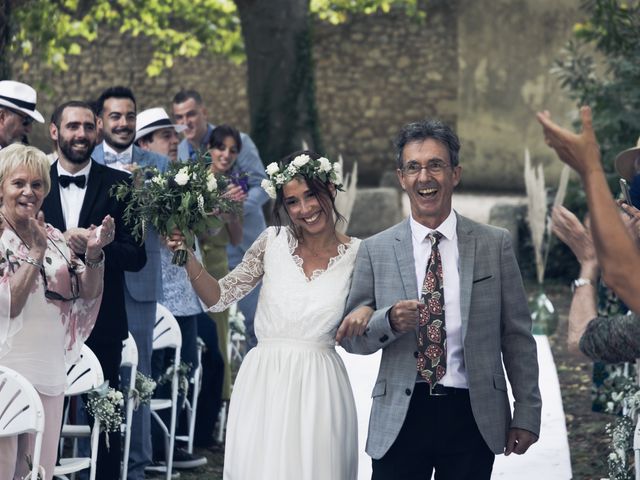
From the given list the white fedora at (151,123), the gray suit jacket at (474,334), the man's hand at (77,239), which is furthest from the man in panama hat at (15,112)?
the gray suit jacket at (474,334)

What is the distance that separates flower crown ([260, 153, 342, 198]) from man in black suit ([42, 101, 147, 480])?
1.26m

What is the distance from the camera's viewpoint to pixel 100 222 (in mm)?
6672

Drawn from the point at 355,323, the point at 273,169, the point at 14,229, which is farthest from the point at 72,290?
the point at 355,323

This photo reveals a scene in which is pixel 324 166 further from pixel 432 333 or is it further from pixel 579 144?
pixel 579 144

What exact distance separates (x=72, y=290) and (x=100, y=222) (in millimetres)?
817

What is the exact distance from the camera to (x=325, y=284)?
552 cm

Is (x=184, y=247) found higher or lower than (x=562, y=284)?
lower

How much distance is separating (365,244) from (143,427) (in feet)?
8.86

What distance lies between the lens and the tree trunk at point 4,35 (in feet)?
33.7

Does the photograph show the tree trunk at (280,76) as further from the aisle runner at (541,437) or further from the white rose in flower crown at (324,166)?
the white rose in flower crown at (324,166)

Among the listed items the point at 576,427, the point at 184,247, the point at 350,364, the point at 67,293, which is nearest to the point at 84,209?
the point at 67,293

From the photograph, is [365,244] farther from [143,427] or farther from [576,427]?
[576,427]

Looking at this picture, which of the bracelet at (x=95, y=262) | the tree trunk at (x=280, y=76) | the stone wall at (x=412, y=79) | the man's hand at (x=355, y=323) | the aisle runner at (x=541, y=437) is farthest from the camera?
the stone wall at (x=412, y=79)

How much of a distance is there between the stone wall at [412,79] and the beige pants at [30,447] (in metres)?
17.7
